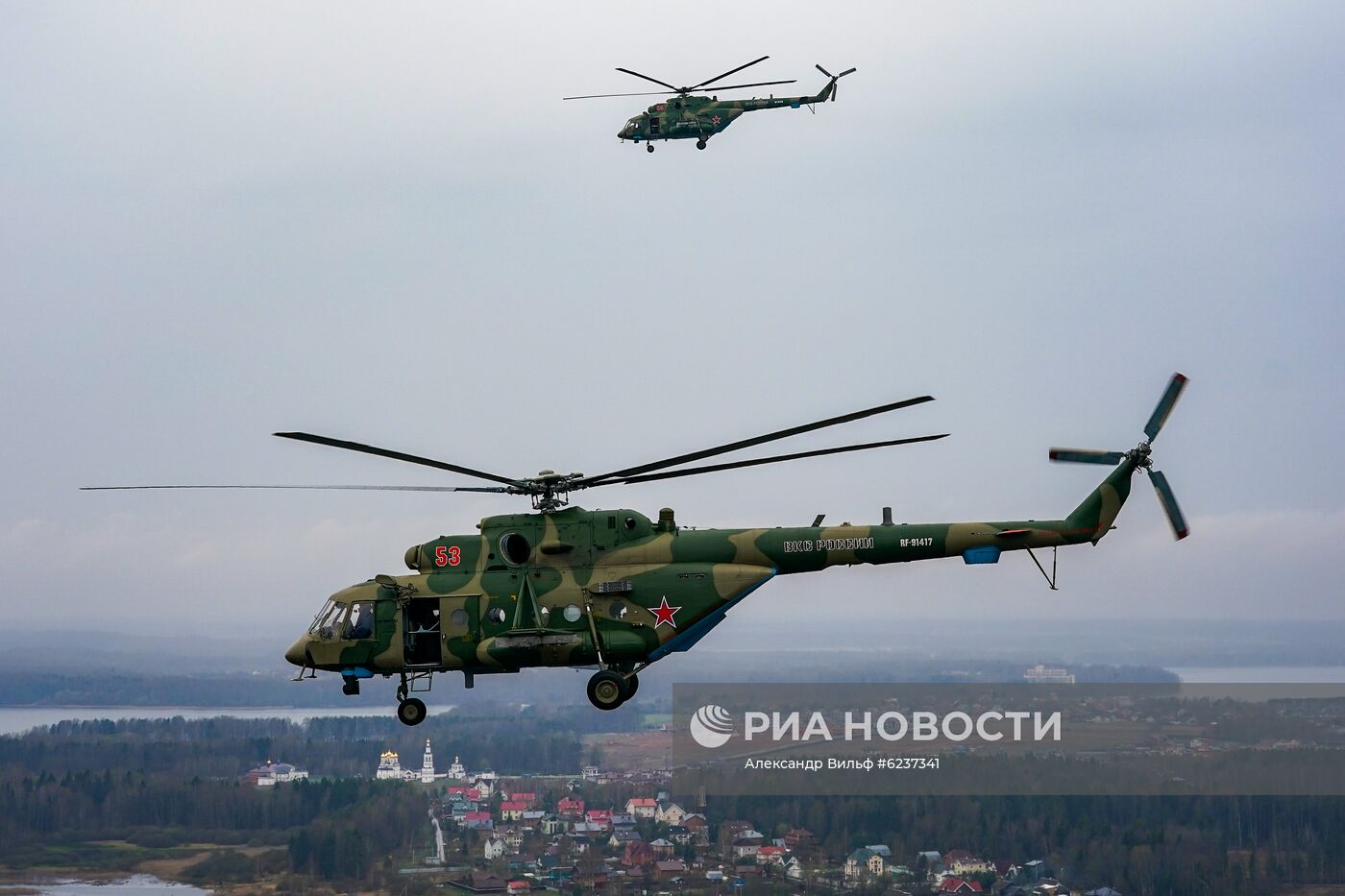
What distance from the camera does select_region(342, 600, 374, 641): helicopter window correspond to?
110ft

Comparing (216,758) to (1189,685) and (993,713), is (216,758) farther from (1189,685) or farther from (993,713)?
(1189,685)

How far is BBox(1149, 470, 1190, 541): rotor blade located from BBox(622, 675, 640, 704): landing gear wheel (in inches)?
422

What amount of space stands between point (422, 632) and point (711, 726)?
43299 millimetres

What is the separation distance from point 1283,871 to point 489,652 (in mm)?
52710

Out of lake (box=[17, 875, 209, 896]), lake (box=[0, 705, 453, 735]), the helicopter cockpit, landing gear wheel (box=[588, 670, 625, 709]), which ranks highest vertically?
the helicopter cockpit

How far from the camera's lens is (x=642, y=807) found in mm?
75812

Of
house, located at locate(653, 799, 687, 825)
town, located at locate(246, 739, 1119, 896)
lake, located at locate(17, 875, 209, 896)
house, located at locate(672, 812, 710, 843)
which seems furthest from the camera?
house, located at locate(653, 799, 687, 825)

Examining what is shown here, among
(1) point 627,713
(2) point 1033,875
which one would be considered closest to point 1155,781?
(2) point 1033,875

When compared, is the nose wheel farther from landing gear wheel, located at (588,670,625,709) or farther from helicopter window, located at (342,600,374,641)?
helicopter window, located at (342,600,374,641)

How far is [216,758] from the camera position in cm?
8500

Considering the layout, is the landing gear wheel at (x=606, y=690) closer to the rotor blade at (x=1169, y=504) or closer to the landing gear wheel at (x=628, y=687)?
the landing gear wheel at (x=628, y=687)

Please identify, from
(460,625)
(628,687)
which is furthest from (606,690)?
(460,625)

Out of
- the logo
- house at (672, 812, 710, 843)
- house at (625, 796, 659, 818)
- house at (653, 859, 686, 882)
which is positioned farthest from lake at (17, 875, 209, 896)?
the logo

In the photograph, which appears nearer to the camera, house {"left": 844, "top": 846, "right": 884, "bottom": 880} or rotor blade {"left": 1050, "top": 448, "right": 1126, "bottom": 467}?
rotor blade {"left": 1050, "top": 448, "right": 1126, "bottom": 467}
